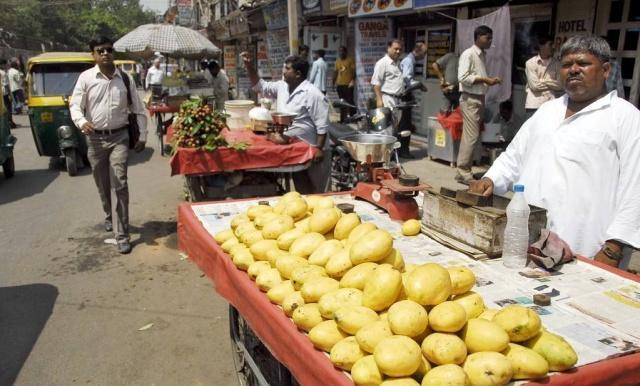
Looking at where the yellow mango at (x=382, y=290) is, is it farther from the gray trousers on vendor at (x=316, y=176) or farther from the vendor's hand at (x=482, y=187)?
the gray trousers on vendor at (x=316, y=176)

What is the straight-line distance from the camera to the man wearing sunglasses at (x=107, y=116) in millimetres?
4996

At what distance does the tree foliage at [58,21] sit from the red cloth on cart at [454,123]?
35.3 m

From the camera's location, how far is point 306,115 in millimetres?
5023

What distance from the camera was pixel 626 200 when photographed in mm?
2357

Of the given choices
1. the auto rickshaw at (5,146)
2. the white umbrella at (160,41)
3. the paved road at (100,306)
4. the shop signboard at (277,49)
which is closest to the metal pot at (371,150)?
the paved road at (100,306)

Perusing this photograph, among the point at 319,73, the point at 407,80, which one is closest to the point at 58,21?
the point at 319,73

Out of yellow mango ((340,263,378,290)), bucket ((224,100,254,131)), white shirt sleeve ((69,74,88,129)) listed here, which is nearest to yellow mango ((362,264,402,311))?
yellow mango ((340,263,378,290))

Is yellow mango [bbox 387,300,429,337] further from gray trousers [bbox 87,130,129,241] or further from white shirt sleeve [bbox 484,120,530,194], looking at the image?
gray trousers [bbox 87,130,129,241]

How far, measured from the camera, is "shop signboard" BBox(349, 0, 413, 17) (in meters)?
8.80

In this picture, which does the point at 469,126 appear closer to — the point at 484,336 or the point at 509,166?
the point at 509,166

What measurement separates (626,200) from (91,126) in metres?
4.60

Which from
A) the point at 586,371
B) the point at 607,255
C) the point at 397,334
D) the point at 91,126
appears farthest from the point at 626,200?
the point at 91,126

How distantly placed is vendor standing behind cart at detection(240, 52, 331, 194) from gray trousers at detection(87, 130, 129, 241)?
5.51ft

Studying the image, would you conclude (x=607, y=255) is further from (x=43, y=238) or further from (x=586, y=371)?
(x=43, y=238)
